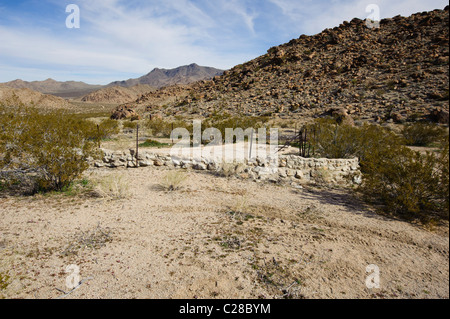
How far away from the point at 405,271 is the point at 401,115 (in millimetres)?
24091

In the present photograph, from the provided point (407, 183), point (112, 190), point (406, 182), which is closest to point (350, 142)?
point (406, 182)

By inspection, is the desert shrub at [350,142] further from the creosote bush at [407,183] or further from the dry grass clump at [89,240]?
the dry grass clump at [89,240]

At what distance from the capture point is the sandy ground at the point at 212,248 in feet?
10.7

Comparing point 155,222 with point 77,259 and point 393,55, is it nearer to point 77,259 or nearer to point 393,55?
point 77,259

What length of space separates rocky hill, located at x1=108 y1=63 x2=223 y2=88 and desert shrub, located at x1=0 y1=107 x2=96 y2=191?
158m

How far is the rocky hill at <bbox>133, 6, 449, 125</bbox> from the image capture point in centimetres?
2519

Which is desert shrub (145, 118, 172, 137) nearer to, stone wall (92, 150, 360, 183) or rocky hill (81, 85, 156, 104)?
stone wall (92, 150, 360, 183)

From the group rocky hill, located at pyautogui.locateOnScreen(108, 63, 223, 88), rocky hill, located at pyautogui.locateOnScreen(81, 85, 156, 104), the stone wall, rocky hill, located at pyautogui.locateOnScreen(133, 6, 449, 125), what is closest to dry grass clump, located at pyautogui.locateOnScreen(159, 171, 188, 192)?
the stone wall

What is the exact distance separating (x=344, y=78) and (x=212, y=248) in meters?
36.3

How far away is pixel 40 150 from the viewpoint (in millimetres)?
6887

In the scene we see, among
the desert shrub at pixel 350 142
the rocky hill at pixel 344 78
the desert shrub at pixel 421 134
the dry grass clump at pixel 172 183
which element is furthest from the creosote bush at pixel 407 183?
the rocky hill at pixel 344 78

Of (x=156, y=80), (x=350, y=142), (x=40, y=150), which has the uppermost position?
(x=156, y=80)

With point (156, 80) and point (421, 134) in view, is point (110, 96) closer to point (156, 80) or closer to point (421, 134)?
point (156, 80)
